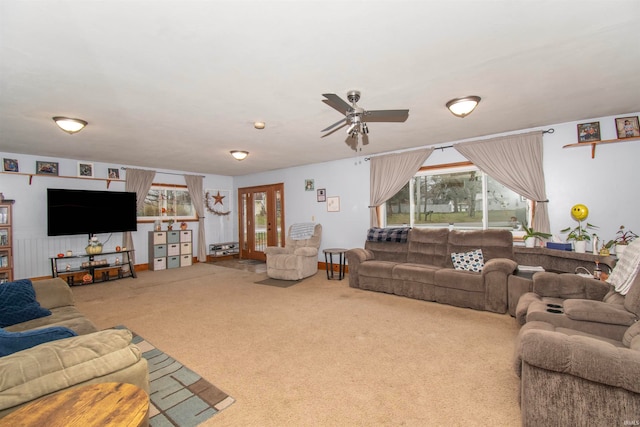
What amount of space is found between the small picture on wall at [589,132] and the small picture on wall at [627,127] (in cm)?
19

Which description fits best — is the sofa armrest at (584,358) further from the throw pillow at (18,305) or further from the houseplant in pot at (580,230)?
the throw pillow at (18,305)

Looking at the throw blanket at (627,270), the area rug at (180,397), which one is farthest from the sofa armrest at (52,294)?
the throw blanket at (627,270)

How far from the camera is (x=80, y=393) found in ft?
4.26

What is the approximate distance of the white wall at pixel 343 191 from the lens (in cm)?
379

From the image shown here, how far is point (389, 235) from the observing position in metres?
5.17

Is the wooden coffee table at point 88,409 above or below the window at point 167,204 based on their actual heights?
below

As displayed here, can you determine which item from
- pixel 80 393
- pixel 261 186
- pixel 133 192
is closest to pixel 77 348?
pixel 80 393

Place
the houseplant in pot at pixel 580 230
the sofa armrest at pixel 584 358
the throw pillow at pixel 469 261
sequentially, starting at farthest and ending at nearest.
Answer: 1. the throw pillow at pixel 469 261
2. the houseplant in pot at pixel 580 230
3. the sofa armrest at pixel 584 358

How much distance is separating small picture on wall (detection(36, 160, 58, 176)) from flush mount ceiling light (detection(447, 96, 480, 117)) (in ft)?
23.6

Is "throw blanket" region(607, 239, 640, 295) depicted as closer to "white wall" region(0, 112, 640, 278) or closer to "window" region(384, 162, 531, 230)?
"white wall" region(0, 112, 640, 278)

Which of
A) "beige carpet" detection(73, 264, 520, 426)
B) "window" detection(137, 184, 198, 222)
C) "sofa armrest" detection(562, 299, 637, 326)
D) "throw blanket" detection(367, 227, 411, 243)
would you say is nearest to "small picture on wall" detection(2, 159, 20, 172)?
"window" detection(137, 184, 198, 222)

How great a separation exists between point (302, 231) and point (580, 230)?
4619 mm

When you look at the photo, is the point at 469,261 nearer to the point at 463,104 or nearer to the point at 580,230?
the point at 580,230

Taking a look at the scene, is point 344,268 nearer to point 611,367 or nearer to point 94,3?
point 611,367
